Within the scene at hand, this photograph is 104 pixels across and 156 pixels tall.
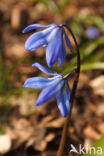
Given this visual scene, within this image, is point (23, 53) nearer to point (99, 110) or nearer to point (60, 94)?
point (99, 110)

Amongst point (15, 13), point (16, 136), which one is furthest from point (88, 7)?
point (16, 136)

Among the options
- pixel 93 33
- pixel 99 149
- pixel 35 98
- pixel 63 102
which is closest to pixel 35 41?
pixel 63 102

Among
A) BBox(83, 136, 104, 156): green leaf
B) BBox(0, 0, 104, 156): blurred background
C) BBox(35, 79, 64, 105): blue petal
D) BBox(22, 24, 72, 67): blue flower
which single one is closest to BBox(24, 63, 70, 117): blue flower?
BBox(35, 79, 64, 105): blue petal

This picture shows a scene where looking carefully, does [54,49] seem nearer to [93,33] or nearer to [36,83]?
[36,83]

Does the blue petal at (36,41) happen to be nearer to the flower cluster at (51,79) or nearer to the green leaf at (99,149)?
the flower cluster at (51,79)

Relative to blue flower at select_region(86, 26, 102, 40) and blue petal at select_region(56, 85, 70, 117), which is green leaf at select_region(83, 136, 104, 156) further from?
blue flower at select_region(86, 26, 102, 40)

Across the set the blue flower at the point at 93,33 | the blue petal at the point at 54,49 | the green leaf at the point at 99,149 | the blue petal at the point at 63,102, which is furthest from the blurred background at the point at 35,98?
the blue petal at the point at 54,49
